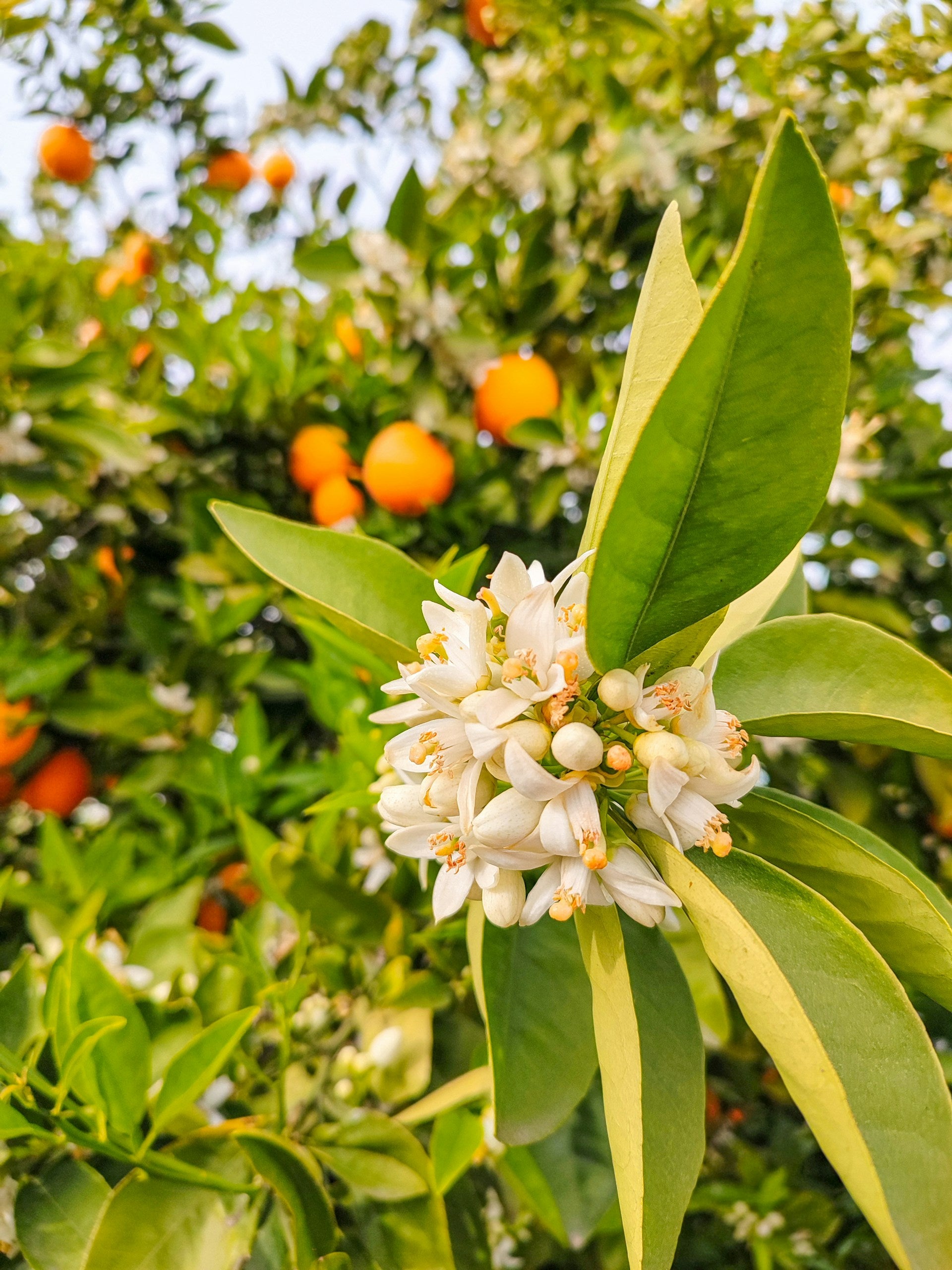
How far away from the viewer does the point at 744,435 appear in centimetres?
36

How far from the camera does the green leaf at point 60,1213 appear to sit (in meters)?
0.58

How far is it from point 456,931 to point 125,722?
0.61m

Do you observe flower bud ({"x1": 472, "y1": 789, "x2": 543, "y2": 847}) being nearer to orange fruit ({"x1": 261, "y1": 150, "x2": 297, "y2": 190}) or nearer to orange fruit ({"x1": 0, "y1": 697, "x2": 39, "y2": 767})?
orange fruit ({"x1": 0, "y1": 697, "x2": 39, "y2": 767})

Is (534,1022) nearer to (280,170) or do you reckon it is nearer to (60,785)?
(60,785)

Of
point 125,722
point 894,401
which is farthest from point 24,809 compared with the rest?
point 894,401

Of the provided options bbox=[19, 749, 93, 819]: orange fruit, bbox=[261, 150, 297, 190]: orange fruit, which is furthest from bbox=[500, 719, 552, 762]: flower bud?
bbox=[261, 150, 297, 190]: orange fruit

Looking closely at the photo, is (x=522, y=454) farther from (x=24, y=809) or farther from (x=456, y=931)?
(x=24, y=809)

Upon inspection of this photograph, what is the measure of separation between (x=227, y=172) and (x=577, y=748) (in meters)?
1.75

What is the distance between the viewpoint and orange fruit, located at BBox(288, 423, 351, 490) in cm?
117

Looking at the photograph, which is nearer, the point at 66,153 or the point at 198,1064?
the point at 198,1064

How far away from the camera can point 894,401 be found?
1.14m

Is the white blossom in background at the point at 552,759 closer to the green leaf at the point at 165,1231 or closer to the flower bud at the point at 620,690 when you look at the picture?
the flower bud at the point at 620,690

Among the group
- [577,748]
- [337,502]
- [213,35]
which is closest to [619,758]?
[577,748]

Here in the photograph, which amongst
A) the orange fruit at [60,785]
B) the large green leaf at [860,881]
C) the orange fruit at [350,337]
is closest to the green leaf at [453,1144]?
the large green leaf at [860,881]
